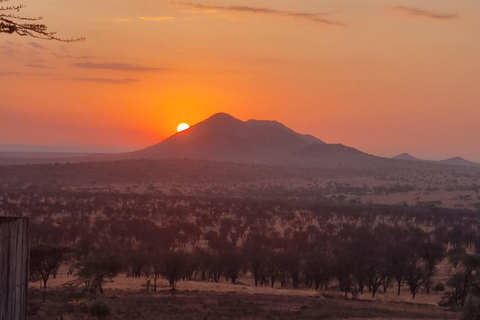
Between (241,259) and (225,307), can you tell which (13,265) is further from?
(241,259)

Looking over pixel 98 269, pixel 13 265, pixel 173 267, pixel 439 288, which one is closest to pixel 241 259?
pixel 173 267

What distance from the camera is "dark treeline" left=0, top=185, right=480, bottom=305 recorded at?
40.2 m

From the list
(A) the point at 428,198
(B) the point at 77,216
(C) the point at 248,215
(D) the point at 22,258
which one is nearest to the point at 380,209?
(C) the point at 248,215

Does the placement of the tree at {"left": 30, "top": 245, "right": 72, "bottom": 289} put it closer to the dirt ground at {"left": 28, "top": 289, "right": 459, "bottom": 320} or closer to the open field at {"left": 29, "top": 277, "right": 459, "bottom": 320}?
the open field at {"left": 29, "top": 277, "right": 459, "bottom": 320}

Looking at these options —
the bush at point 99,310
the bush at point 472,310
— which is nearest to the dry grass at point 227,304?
the bush at point 99,310

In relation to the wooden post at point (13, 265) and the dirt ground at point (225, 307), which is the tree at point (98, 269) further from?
the wooden post at point (13, 265)

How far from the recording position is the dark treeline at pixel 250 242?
40219mm

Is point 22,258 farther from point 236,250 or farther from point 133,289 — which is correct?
point 236,250

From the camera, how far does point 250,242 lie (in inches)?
2154

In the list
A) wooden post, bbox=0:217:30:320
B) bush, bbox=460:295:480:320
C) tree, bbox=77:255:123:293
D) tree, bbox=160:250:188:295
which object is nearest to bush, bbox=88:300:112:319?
tree, bbox=77:255:123:293

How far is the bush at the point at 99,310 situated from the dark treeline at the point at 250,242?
5187 mm

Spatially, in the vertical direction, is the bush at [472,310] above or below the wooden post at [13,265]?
below

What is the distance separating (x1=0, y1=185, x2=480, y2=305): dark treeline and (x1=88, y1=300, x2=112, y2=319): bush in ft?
17.0

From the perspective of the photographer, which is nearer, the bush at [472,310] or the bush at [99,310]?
the bush at [472,310]
